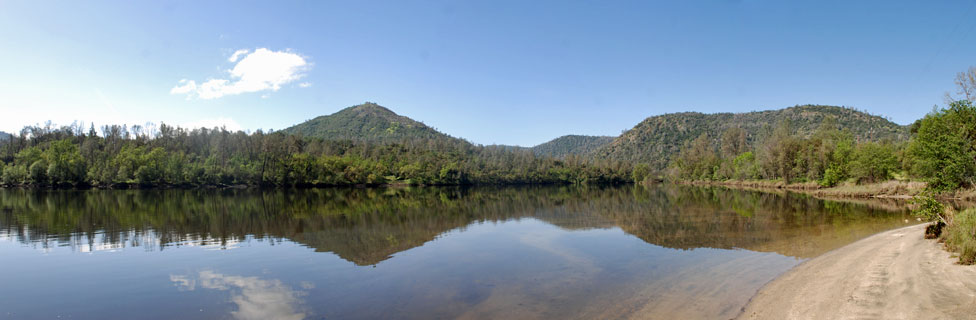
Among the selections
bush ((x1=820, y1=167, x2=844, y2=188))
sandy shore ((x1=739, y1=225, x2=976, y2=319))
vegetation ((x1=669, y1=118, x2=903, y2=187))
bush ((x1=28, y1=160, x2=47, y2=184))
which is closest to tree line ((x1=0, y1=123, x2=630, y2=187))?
bush ((x1=28, y1=160, x2=47, y2=184))

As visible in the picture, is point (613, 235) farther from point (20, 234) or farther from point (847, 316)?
point (20, 234)

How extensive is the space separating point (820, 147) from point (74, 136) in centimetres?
16446

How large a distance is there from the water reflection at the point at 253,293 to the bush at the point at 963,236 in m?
14.7

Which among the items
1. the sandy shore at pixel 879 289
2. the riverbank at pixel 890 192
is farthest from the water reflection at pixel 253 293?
the riverbank at pixel 890 192

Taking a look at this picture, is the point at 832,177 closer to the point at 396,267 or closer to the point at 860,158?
the point at 860,158

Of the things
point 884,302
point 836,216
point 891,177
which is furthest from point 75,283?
point 891,177

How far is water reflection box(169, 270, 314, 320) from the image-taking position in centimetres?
992

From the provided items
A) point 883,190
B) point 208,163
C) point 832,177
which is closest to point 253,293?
point 883,190

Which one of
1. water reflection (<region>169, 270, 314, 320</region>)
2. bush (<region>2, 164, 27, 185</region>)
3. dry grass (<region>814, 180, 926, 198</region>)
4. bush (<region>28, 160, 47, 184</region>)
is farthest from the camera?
bush (<region>2, 164, 27, 185</region>)

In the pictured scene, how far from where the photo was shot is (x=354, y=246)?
61.4 feet

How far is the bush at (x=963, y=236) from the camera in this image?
9.61 m

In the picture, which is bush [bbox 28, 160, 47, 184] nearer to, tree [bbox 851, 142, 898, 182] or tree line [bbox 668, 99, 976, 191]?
tree line [bbox 668, 99, 976, 191]

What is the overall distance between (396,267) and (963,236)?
1506cm

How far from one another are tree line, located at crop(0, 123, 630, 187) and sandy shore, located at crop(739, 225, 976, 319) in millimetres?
98083
